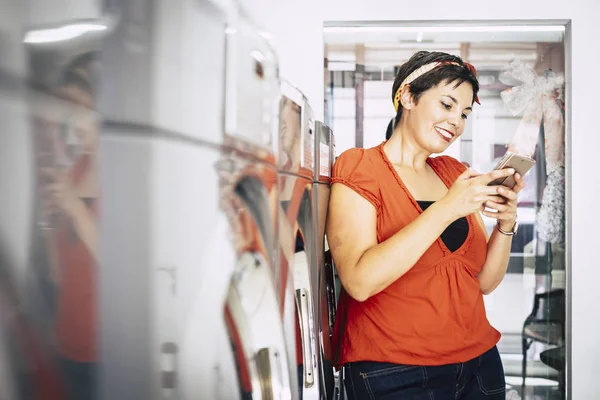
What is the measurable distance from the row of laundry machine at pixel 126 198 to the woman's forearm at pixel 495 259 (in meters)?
1.12

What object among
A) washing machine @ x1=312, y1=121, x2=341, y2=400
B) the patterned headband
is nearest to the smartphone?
the patterned headband

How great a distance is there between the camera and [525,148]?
338 centimetres

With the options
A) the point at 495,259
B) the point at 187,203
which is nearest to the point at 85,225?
the point at 187,203

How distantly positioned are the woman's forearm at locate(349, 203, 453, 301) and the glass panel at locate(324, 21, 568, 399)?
203 cm

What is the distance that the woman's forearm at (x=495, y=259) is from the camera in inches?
67.1

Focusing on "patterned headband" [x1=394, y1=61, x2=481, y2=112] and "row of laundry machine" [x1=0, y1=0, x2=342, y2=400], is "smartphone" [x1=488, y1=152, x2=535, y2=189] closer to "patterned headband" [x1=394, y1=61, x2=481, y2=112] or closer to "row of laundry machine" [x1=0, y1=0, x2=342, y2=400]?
"patterned headband" [x1=394, y1=61, x2=481, y2=112]

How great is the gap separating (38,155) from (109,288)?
111 millimetres

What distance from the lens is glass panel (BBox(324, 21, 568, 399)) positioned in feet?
11.1

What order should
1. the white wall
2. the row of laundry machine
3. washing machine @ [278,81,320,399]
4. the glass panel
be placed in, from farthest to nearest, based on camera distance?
the glass panel, the white wall, washing machine @ [278,81,320,399], the row of laundry machine

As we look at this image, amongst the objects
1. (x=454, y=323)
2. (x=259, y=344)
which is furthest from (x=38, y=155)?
(x=454, y=323)

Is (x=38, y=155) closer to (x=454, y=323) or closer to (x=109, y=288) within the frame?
(x=109, y=288)

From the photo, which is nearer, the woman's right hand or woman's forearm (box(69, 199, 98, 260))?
woman's forearm (box(69, 199, 98, 260))

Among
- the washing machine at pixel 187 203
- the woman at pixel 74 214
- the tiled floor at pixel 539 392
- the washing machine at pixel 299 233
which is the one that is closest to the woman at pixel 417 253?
the washing machine at pixel 299 233

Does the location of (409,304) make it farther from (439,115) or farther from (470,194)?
(439,115)
